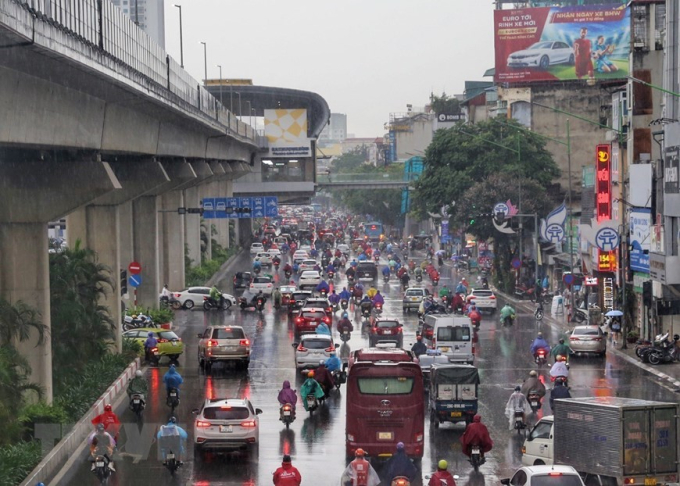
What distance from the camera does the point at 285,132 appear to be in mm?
106000

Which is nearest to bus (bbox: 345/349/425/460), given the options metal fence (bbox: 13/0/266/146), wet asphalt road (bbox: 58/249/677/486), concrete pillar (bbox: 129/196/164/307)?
wet asphalt road (bbox: 58/249/677/486)

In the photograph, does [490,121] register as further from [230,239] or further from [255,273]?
[230,239]

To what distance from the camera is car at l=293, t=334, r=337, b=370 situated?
39750 millimetres

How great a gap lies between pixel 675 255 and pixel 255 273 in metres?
46.1

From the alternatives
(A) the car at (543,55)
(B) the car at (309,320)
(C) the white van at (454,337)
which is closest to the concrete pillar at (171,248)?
(B) the car at (309,320)

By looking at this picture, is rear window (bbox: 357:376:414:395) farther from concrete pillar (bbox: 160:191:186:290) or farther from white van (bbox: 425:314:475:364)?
concrete pillar (bbox: 160:191:186:290)

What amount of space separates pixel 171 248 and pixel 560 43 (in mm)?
38977

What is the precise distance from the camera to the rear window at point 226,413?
2644cm

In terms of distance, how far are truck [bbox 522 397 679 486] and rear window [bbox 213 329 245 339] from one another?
20.7 metres

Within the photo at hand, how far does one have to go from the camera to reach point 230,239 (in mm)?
119500

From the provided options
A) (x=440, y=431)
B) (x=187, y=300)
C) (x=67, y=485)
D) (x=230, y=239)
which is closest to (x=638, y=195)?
(x=440, y=431)

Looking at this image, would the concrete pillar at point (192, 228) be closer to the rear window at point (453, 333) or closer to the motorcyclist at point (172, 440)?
the rear window at point (453, 333)

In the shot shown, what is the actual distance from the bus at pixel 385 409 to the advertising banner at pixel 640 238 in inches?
955

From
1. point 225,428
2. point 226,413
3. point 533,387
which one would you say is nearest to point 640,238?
point 533,387
